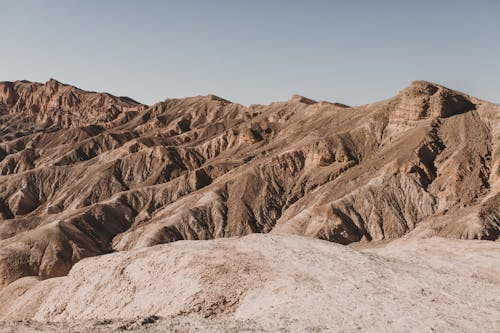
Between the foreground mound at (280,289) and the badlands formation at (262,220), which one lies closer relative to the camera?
the foreground mound at (280,289)

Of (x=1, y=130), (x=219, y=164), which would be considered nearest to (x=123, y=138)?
(x=219, y=164)

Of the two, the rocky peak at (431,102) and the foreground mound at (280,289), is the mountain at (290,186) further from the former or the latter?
the foreground mound at (280,289)

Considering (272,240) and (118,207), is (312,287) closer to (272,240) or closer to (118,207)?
(272,240)

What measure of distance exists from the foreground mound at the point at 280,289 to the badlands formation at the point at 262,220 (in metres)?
0.09

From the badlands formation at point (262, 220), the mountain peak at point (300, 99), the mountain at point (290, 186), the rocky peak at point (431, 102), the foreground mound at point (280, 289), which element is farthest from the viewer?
the mountain peak at point (300, 99)

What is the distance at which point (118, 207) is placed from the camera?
86562 mm

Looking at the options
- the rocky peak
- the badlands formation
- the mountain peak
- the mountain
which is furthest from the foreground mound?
the mountain peak

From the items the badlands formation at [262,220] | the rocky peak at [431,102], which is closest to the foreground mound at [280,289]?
the badlands formation at [262,220]

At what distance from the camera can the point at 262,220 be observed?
77188mm

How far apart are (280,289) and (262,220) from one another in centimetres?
5720

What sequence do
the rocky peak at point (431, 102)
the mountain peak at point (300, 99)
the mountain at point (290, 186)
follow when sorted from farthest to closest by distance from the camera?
the mountain peak at point (300, 99)
the rocky peak at point (431, 102)
the mountain at point (290, 186)

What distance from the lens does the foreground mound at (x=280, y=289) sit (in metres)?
17.6

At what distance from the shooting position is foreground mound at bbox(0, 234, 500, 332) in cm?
1764

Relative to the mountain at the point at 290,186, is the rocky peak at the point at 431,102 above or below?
above
